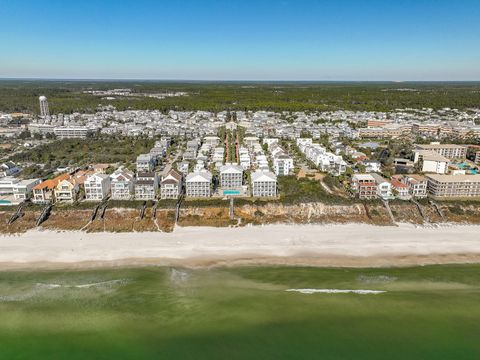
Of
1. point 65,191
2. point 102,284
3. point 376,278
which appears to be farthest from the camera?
point 65,191

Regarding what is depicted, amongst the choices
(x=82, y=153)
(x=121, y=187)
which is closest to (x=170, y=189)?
(x=121, y=187)

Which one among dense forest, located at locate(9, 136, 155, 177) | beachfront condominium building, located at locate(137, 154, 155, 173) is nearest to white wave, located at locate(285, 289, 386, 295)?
beachfront condominium building, located at locate(137, 154, 155, 173)

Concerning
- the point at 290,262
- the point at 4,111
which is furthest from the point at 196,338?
the point at 4,111

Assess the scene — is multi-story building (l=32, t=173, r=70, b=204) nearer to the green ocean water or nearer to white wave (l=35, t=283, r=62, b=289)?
the green ocean water

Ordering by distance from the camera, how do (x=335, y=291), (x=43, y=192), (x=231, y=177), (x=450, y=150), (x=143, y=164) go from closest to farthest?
(x=335, y=291), (x=43, y=192), (x=231, y=177), (x=143, y=164), (x=450, y=150)

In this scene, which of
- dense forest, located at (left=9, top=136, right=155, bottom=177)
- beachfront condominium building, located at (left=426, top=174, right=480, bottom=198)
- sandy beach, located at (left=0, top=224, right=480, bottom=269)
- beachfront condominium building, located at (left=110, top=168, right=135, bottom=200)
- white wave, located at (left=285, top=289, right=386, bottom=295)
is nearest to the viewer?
white wave, located at (left=285, top=289, right=386, bottom=295)

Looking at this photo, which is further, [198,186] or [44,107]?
[44,107]

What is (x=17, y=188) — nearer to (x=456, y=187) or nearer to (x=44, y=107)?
(x=456, y=187)

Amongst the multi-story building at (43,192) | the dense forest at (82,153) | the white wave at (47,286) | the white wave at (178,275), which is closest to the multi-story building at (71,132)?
the dense forest at (82,153)
